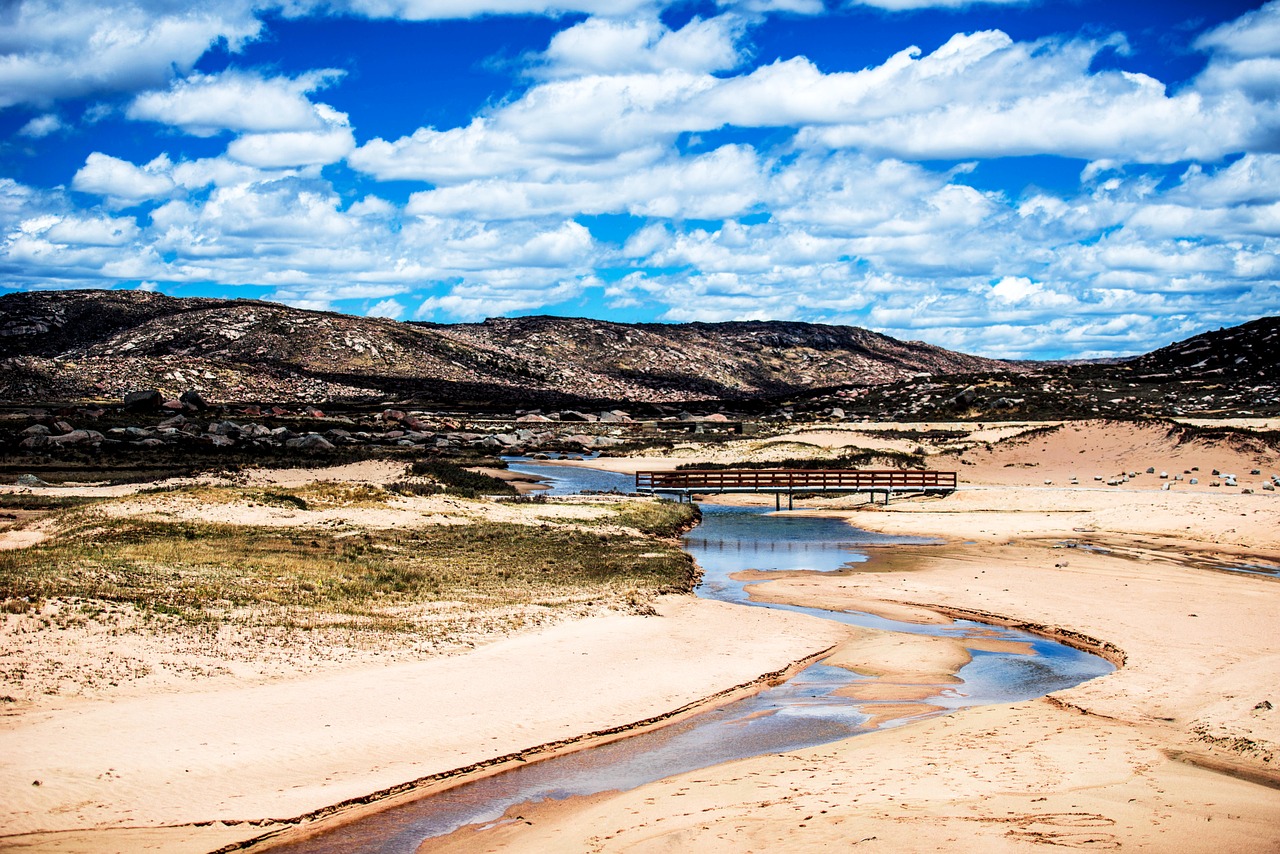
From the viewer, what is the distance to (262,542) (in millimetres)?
27078

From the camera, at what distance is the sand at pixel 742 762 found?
9.73 m

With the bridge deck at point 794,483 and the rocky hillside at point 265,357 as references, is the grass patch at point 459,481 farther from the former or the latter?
the rocky hillside at point 265,357

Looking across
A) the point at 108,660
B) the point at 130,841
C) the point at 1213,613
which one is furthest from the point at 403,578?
the point at 1213,613

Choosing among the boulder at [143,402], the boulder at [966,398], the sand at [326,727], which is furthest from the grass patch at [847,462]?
the boulder at [143,402]

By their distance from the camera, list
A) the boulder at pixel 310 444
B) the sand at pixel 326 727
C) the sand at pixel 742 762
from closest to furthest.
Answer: the sand at pixel 742 762 → the sand at pixel 326 727 → the boulder at pixel 310 444

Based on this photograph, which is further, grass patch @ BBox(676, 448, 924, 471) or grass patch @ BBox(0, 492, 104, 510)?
grass patch @ BBox(676, 448, 924, 471)

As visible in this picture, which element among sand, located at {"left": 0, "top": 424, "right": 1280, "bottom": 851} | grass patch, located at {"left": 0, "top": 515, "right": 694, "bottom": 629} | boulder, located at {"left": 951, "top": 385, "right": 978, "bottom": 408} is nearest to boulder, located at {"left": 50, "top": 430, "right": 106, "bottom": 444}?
grass patch, located at {"left": 0, "top": 515, "right": 694, "bottom": 629}

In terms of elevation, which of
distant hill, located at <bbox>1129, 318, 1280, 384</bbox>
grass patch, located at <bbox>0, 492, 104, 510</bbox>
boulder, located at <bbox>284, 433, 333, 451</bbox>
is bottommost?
grass patch, located at <bbox>0, 492, 104, 510</bbox>

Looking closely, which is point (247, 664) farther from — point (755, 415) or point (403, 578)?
point (755, 415)

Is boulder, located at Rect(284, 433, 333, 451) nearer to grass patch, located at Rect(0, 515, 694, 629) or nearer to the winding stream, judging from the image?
grass patch, located at Rect(0, 515, 694, 629)

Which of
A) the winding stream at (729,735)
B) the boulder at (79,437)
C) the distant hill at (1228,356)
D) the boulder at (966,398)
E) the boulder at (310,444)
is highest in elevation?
the distant hill at (1228,356)

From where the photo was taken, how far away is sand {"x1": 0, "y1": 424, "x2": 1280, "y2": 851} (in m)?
9.73

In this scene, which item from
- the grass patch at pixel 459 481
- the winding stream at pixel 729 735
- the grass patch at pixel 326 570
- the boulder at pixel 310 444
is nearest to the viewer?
the winding stream at pixel 729 735

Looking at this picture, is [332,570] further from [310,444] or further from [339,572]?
[310,444]
